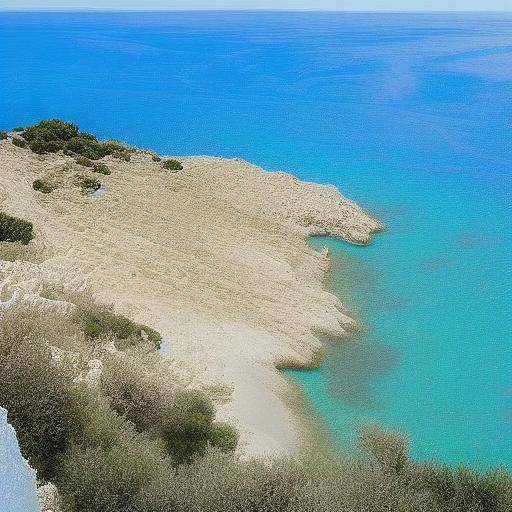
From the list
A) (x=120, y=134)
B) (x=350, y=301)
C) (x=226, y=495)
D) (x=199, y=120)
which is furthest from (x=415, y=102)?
(x=226, y=495)

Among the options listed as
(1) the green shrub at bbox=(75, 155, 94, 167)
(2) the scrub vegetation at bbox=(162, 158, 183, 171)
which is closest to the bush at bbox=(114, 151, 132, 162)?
(2) the scrub vegetation at bbox=(162, 158, 183, 171)

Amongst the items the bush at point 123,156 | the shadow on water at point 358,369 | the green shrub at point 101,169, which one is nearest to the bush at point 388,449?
the shadow on water at point 358,369

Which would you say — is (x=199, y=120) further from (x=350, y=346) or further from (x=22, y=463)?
(x=22, y=463)

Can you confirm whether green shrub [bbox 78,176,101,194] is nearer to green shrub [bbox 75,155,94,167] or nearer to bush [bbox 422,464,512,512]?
green shrub [bbox 75,155,94,167]

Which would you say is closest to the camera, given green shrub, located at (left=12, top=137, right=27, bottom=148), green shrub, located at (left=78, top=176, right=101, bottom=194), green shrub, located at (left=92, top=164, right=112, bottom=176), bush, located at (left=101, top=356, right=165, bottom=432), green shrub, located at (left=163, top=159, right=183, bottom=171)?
bush, located at (left=101, top=356, right=165, bottom=432)

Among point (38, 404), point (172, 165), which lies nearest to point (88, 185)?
point (172, 165)

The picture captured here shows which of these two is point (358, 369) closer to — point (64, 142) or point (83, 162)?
point (83, 162)
